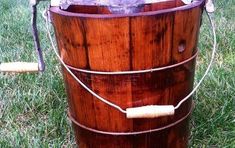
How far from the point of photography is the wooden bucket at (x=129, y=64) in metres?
1.48

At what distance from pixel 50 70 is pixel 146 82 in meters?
1.39

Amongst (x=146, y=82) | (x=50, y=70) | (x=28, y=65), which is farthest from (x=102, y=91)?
(x=50, y=70)

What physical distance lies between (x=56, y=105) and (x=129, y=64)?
1.17m

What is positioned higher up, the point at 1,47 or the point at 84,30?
the point at 84,30

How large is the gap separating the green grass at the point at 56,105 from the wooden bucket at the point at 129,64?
544mm

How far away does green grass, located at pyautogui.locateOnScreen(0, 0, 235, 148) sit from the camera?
91.4 inches

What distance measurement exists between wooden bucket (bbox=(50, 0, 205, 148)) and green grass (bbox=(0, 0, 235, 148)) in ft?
1.78

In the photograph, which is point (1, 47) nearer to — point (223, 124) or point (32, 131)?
point (32, 131)

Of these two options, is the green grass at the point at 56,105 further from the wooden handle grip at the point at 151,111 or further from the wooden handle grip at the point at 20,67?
the wooden handle grip at the point at 151,111

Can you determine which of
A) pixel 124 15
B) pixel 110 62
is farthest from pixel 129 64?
pixel 124 15

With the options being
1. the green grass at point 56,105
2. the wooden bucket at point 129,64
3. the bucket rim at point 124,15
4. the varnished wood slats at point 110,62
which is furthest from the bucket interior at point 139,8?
the green grass at point 56,105

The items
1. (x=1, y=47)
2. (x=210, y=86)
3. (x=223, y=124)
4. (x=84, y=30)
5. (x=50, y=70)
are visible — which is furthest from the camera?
(x=1, y=47)

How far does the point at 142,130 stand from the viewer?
1692mm

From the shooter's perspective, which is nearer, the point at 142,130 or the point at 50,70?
the point at 142,130
